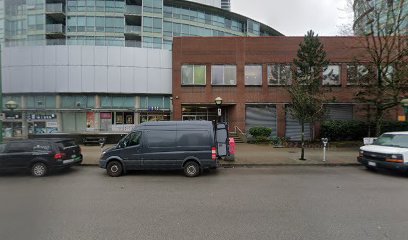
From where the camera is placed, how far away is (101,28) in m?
37.5

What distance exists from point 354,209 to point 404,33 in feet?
53.6

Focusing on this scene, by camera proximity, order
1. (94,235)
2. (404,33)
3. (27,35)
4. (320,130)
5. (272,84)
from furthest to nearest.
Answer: (27,35) < (272,84) < (320,130) < (404,33) < (94,235)

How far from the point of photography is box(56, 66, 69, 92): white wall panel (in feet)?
82.2

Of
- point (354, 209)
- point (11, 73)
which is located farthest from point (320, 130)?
point (11, 73)

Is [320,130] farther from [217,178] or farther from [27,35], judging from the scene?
[27,35]

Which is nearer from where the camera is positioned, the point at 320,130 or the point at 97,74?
the point at 320,130

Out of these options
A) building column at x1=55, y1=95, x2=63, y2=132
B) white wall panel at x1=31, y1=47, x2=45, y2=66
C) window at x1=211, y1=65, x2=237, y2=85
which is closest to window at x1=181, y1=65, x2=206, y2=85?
window at x1=211, y1=65, x2=237, y2=85

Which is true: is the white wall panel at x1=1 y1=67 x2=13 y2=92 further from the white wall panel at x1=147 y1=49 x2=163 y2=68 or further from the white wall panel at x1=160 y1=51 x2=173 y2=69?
the white wall panel at x1=160 y1=51 x2=173 y2=69

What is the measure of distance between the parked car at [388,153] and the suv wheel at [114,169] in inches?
386

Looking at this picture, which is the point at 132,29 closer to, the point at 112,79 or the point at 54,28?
the point at 54,28

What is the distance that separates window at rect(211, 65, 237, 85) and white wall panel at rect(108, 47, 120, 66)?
886 cm

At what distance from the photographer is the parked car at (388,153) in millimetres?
10039

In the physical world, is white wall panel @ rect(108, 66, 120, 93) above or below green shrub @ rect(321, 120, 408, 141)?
above

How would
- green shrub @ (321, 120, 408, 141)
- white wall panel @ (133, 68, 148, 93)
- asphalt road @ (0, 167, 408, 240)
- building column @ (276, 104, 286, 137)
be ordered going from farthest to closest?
1. white wall panel @ (133, 68, 148, 93)
2. building column @ (276, 104, 286, 137)
3. green shrub @ (321, 120, 408, 141)
4. asphalt road @ (0, 167, 408, 240)
